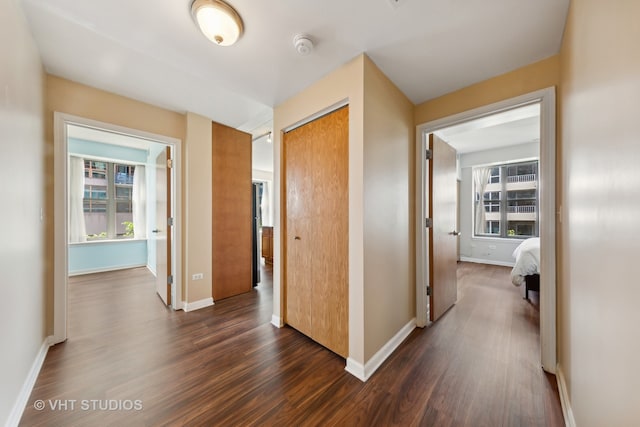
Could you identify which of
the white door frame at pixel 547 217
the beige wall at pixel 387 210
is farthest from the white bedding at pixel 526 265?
the beige wall at pixel 387 210

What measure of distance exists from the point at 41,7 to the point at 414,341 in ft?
11.7

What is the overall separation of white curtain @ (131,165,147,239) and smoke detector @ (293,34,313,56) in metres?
5.10

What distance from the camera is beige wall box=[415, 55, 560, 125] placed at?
1.64 m

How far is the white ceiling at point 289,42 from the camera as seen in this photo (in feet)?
4.22

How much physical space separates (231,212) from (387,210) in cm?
225

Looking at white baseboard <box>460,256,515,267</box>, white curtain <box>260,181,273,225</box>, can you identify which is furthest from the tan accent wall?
white curtain <box>260,181,273,225</box>

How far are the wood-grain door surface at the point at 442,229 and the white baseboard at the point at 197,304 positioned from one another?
2638 mm

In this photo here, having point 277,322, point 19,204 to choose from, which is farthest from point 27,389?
point 277,322

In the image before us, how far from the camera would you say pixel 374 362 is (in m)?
1.67

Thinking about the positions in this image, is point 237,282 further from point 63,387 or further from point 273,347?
Answer: point 63,387

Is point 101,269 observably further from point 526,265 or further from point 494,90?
point 526,265

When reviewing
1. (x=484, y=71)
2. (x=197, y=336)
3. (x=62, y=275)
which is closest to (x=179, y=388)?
(x=197, y=336)

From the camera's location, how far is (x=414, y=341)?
2.03 meters

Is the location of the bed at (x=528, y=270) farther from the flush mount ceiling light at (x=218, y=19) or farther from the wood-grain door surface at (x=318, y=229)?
the flush mount ceiling light at (x=218, y=19)
